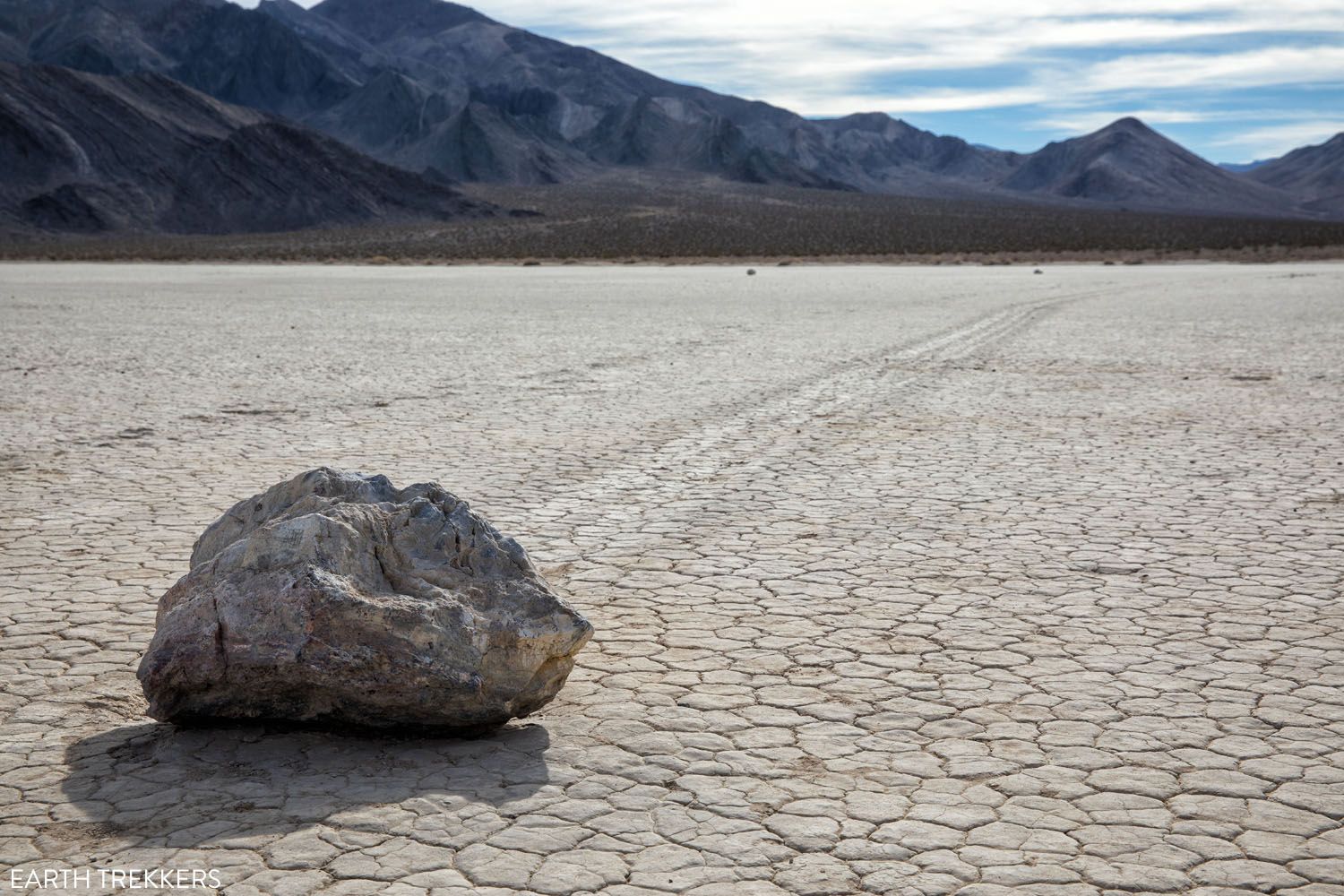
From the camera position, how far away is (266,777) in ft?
12.9

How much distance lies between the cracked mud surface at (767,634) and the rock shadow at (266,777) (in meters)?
0.01

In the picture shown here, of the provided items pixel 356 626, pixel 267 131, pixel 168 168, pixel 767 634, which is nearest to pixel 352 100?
pixel 267 131

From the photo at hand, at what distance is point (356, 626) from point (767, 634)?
1816 mm

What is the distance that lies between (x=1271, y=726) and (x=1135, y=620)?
3.70 ft

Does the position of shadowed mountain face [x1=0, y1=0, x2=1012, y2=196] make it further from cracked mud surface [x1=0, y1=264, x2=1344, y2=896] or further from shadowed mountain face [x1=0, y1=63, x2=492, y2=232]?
cracked mud surface [x1=0, y1=264, x2=1344, y2=896]

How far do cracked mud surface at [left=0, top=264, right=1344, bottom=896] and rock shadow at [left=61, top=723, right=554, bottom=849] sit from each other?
0.01 m

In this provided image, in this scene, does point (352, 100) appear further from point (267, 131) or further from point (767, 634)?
point (767, 634)

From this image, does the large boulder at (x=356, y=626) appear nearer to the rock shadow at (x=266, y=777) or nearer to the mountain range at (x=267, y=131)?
the rock shadow at (x=266, y=777)

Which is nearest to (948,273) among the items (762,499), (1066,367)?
(1066,367)

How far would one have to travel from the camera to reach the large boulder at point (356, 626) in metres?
4.02

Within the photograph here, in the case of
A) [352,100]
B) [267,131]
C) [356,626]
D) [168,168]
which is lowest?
[356,626]

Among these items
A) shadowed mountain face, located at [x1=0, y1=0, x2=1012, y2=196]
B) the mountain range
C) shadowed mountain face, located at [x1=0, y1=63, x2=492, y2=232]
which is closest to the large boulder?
shadowed mountain face, located at [x1=0, y1=63, x2=492, y2=232]

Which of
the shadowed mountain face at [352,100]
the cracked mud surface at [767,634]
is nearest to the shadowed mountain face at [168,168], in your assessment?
the shadowed mountain face at [352,100]

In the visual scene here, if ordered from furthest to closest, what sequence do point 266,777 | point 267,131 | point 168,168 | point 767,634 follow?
point 267,131
point 168,168
point 767,634
point 266,777
